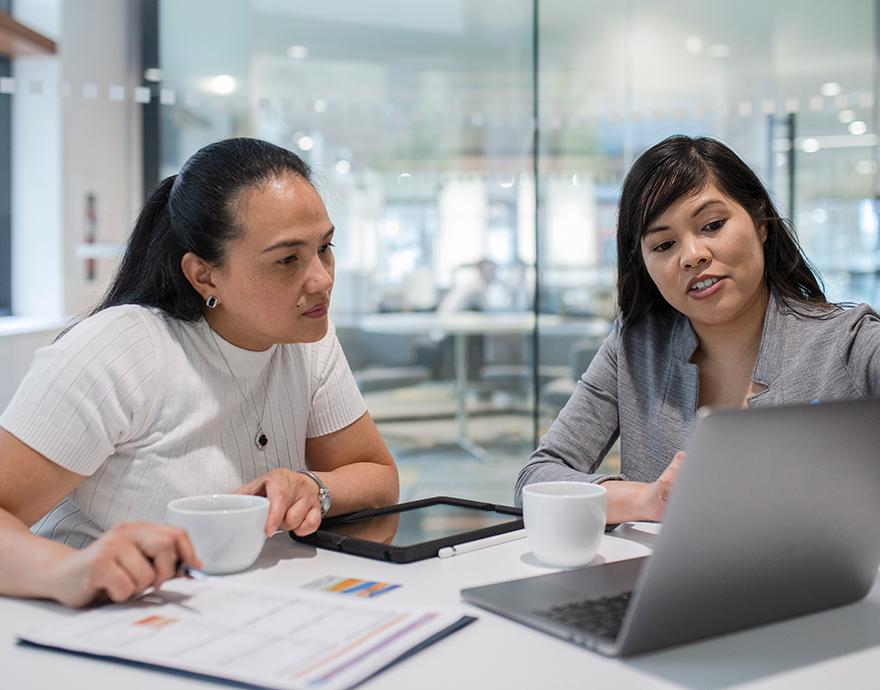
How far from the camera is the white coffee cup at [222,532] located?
1141mm

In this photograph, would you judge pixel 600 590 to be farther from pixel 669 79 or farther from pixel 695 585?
pixel 669 79

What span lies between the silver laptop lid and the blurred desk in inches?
138

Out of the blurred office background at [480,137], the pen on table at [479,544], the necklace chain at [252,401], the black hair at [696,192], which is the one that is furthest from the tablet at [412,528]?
the blurred office background at [480,137]

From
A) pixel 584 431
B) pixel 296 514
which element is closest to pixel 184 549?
pixel 296 514

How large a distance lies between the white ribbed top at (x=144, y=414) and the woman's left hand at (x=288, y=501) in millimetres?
230

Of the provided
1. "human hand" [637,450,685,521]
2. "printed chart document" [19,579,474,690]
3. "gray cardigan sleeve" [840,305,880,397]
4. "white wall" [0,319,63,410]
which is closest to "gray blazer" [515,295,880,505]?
"gray cardigan sleeve" [840,305,880,397]

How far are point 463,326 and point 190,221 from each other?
3.06 meters

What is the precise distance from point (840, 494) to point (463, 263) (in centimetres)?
365

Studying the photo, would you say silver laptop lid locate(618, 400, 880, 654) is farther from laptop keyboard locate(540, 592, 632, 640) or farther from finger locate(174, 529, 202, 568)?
finger locate(174, 529, 202, 568)

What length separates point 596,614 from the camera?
0.97m

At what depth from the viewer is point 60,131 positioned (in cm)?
407

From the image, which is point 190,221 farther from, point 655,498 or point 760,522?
point 760,522

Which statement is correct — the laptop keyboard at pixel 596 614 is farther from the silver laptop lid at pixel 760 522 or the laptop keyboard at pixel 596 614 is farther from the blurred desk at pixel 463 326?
the blurred desk at pixel 463 326

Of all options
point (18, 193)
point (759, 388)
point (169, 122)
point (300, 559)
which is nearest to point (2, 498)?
point (300, 559)
